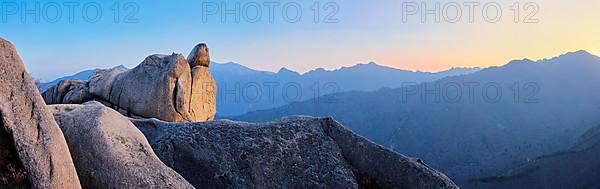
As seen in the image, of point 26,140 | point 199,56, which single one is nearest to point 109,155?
point 26,140

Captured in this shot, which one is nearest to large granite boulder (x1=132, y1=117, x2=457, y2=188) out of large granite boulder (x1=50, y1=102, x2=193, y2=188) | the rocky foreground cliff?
the rocky foreground cliff

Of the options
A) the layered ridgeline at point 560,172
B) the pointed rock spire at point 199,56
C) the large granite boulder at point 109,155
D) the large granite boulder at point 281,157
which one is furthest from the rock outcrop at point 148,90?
the layered ridgeline at point 560,172

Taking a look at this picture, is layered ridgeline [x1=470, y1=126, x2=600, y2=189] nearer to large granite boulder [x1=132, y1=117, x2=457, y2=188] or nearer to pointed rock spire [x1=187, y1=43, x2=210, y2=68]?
pointed rock spire [x1=187, y1=43, x2=210, y2=68]

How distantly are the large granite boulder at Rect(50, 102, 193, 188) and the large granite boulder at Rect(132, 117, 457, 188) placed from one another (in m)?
1.80

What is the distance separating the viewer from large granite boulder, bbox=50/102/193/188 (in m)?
10.2

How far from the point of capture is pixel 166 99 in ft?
111

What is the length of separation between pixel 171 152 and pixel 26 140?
3928 mm

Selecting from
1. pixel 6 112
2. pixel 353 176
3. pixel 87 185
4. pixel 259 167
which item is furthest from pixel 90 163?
pixel 353 176

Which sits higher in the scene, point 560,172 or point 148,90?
point 148,90

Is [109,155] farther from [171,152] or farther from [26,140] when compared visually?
[171,152]

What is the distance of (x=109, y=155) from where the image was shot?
10.5 m

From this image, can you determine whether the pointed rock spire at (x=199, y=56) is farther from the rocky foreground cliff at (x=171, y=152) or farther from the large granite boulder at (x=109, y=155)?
the large granite boulder at (x=109, y=155)

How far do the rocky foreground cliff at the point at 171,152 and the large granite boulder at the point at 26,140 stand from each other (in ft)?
0.06

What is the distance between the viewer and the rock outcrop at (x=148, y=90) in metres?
33.6
